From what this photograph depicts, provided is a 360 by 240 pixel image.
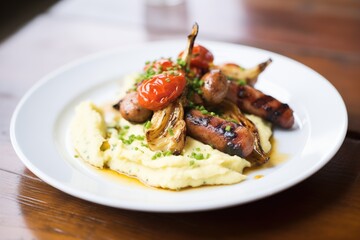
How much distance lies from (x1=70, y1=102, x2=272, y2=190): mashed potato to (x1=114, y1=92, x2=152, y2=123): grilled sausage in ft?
0.21

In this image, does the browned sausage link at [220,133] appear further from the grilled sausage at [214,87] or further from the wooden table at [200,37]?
the wooden table at [200,37]

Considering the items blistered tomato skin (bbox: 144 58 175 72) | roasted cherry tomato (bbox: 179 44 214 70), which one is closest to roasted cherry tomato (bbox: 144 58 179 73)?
blistered tomato skin (bbox: 144 58 175 72)

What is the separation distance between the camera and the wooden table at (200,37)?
2.28m

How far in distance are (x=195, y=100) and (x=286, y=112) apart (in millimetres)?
514

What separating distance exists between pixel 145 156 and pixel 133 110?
14.5 inches

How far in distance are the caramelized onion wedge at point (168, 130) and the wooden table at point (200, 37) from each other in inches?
16.1

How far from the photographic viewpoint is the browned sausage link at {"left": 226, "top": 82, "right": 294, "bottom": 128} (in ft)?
9.57

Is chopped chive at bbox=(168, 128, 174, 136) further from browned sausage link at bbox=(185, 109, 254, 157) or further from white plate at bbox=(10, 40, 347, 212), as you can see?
white plate at bbox=(10, 40, 347, 212)

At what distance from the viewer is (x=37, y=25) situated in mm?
4660

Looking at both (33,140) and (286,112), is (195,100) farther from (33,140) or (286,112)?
(33,140)

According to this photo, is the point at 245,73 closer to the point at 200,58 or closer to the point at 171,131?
the point at 200,58

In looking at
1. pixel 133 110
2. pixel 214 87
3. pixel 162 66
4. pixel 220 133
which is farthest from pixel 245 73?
pixel 133 110

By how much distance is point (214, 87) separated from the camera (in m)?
2.84

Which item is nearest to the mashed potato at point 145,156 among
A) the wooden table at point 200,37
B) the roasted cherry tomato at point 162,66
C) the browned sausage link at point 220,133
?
the browned sausage link at point 220,133
